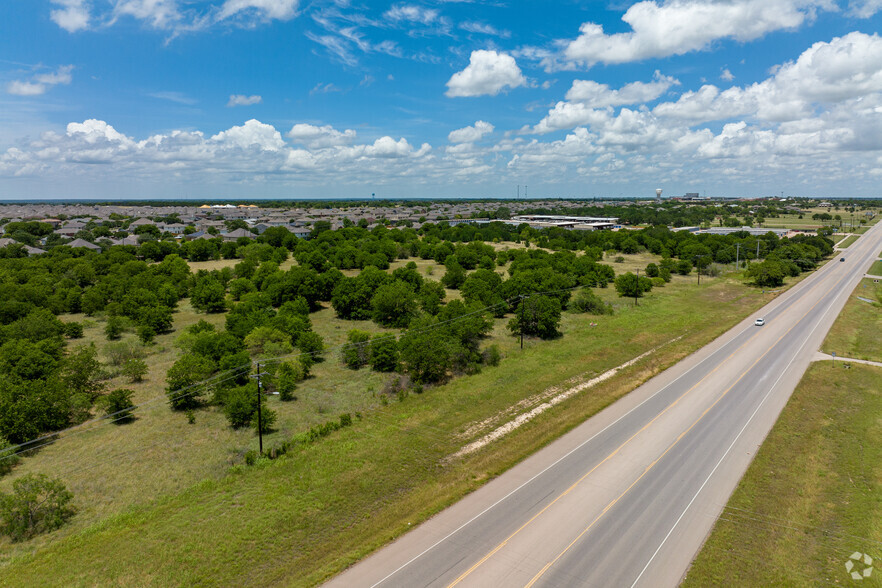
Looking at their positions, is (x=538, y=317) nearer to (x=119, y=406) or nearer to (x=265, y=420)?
(x=265, y=420)

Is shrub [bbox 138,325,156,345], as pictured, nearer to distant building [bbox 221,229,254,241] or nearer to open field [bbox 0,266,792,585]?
open field [bbox 0,266,792,585]

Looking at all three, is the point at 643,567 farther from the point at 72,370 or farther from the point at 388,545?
the point at 72,370

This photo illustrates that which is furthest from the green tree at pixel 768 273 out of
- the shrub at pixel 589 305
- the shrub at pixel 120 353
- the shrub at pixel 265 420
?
the shrub at pixel 120 353

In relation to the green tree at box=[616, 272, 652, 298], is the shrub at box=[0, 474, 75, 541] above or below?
below

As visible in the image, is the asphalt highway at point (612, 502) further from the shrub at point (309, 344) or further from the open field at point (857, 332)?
the shrub at point (309, 344)

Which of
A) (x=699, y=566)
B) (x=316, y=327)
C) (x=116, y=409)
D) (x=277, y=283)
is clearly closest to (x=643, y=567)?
(x=699, y=566)

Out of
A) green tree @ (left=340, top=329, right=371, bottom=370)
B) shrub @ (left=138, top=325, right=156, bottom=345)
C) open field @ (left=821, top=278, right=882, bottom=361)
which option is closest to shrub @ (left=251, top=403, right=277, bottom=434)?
green tree @ (left=340, top=329, right=371, bottom=370)
